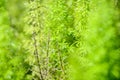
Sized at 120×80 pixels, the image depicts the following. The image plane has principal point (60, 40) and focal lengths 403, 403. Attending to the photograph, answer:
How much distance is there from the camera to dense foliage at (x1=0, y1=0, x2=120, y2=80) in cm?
537

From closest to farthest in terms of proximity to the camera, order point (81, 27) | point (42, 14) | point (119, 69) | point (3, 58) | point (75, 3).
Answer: point (119, 69) < point (3, 58) < point (42, 14) < point (81, 27) < point (75, 3)

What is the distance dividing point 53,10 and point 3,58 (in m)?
2.33

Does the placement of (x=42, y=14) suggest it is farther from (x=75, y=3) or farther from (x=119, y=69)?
(x=119, y=69)

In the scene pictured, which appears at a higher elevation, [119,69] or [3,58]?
[119,69]

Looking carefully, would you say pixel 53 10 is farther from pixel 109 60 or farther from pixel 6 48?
pixel 109 60

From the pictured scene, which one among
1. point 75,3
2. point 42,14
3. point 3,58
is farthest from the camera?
point 75,3

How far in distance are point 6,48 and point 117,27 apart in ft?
10.2

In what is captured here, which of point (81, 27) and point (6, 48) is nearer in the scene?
point (6, 48)

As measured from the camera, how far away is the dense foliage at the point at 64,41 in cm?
537

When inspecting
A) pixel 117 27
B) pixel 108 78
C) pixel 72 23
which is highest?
pixel 117 27

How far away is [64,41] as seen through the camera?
9992 millimetres

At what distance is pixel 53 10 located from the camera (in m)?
9.67

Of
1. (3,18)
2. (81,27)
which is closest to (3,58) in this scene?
(3,18)

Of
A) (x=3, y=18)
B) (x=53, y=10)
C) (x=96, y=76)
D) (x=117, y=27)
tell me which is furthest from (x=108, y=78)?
(x=53, y=10)
